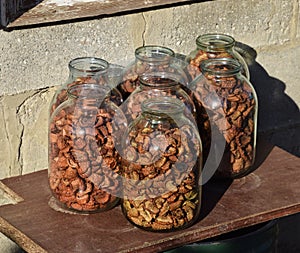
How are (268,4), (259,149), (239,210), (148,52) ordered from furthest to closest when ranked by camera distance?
(268,4) → (259,149) → (148,52) → (239,210)

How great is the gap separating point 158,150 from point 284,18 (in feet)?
2.79

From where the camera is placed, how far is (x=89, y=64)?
75.4 inches

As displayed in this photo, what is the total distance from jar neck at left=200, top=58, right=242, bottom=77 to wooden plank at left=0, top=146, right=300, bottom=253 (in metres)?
0.25

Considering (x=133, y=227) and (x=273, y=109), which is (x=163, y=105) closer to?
(x=133, y=227)

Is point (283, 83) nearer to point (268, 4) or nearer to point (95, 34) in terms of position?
point (268, 4)

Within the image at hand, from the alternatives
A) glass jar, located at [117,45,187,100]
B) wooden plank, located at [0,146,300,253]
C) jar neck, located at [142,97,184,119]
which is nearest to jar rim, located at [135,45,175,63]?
glass jar, located at [117,45,187,100]

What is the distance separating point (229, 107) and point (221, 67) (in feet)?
0.35

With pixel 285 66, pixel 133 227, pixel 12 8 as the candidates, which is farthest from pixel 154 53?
pixel 285 66

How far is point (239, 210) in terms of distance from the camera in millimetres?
1789

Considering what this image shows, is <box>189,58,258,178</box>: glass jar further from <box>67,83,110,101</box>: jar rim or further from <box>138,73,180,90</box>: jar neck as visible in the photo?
<box>67,83,110,101</box>: jar rim

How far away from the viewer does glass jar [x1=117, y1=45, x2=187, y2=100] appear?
1.91 metres

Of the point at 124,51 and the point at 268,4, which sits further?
the point at 268,4

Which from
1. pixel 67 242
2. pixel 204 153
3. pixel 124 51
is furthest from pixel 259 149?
pixel 67 242

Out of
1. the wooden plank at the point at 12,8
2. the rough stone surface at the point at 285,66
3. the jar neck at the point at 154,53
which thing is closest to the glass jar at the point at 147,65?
the jar neck at the point at 154,53
